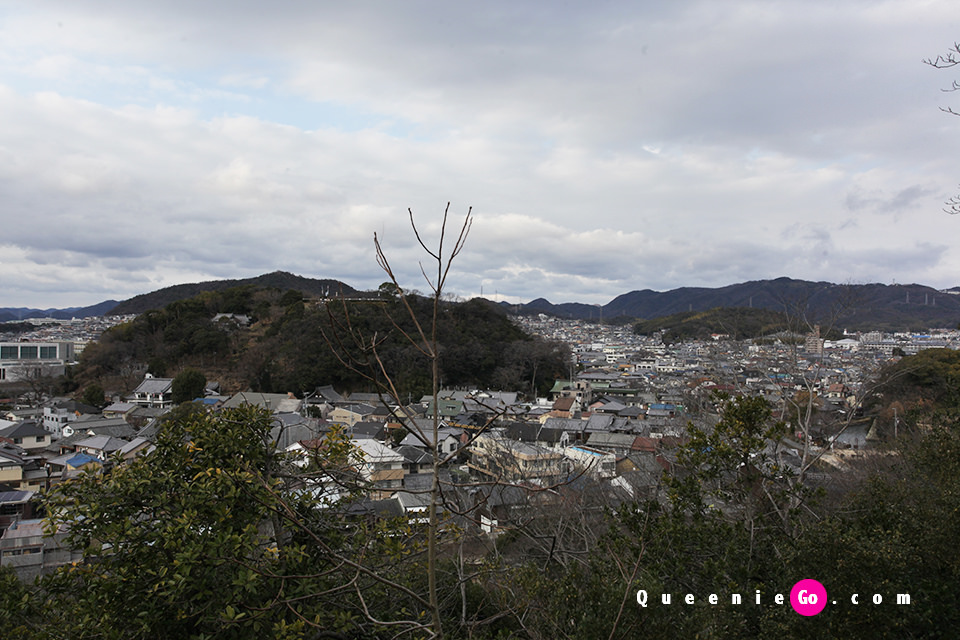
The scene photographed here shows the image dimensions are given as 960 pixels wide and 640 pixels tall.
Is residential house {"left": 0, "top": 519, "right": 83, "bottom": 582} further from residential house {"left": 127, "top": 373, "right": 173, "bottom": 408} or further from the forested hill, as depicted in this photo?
residential house {"left": 127, "top": 373, "right": 173, "bottom": 408}

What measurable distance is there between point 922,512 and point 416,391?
22.0 m

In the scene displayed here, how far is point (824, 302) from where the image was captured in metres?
7.96

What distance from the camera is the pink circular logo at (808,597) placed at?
2.37 meters

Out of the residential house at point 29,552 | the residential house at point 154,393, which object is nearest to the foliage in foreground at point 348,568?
the residential house at point 29,552

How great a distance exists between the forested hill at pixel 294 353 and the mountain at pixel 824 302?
13502 millimetres

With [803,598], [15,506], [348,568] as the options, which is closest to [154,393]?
[15,506]

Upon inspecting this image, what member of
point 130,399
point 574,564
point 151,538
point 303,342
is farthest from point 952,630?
point 130,399

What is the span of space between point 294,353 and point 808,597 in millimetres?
28021

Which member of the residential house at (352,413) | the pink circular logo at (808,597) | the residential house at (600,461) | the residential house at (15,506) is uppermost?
the pink circular logo at (808,597)

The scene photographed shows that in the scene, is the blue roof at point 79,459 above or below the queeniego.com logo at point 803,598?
below

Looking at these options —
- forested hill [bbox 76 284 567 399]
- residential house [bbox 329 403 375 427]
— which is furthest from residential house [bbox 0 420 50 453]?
forested hill [bbox 76 284 567 399]

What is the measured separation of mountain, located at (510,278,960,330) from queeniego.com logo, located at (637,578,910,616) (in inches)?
148

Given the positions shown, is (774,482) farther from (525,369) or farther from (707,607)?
(525,369)

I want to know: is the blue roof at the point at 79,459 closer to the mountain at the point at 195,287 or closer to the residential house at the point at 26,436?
the residential house at the point at 26,436
